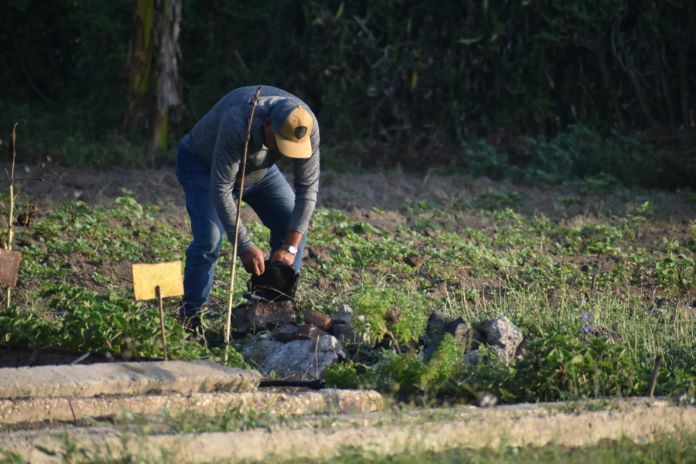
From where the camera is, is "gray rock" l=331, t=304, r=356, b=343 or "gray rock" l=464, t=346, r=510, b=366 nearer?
"gray rock" l=464, t=346, r=510, b=366

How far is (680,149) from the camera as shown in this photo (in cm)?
1395

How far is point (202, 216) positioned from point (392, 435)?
2.85 meters

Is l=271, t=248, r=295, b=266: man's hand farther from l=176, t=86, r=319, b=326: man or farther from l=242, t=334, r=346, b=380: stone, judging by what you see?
l=242, t=334, r=346, b=380: stone

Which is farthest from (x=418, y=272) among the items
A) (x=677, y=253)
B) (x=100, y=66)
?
(x=100, y=66)

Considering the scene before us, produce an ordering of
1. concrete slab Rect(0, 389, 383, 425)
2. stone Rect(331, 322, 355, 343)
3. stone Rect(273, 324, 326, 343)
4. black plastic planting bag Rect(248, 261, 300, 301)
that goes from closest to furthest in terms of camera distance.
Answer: concrete slab Rect(0, 389, 383, 425) → stone Rect(273, 324, 326, 343) → stone Rect(331, 322, 355, 343) → black plastic planting bag Rect(248, 261, 300, 301)

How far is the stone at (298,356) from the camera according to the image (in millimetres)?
6340

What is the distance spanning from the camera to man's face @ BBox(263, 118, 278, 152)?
6465 millimetres

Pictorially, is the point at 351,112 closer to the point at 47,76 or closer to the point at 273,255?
the point at 47,76

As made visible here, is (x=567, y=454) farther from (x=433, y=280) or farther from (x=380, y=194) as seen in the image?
(x=380, y=194)

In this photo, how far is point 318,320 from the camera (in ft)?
22.5

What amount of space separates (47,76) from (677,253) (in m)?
11.2

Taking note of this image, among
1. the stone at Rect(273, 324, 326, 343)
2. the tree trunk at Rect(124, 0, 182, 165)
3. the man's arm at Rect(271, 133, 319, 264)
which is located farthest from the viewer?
the tree trunk at Rect(124, 0, 182, 165)

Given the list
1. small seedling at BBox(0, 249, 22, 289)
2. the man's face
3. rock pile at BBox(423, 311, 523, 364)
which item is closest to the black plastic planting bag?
the man's face

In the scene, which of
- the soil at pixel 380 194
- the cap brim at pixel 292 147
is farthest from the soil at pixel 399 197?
the cap brim at pixel 292 147
